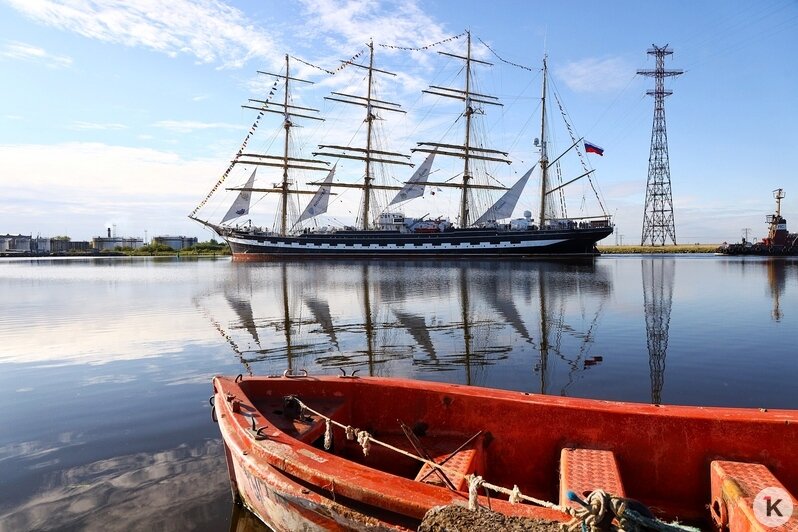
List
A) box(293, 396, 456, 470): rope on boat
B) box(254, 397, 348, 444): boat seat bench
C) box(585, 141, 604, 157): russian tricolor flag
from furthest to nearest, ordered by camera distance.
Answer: box(585, 141, 604, 157): russian tricolor flag < box(254, 397, 348, 444): boat seat bench < box(293, 396, 456, 470): rope on boat

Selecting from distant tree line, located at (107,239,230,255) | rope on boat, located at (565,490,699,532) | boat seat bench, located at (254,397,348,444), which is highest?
distant tree line, located at (107,239,230,255)

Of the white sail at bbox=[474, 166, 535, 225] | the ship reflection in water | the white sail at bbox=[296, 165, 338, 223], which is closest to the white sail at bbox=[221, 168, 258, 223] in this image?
the white sail at bbox=[296, 165, 338, 223]

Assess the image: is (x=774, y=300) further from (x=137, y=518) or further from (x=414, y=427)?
(x=137, y=518)

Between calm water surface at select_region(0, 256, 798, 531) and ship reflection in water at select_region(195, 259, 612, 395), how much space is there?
0.10 meters

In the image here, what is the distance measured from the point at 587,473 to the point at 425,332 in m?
12.5

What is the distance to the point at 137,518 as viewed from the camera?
548cm

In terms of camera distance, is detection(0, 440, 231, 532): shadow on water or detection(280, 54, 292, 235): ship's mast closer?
detection(0, 440, 231, 532): shadow on water

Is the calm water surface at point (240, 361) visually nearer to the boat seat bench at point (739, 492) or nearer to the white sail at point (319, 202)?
the boat seat bench at point (739, 492)

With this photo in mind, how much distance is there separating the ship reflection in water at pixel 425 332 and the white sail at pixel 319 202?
5632 centimetres

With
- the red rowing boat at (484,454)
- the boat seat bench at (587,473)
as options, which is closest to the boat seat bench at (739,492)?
the red rowing boat at (484,454)

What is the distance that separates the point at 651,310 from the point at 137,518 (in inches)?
836

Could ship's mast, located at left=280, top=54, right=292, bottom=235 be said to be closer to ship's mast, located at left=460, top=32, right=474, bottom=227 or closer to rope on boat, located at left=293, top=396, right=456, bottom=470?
ship's mast, located at left=460, top=32, right=474, bottom=227

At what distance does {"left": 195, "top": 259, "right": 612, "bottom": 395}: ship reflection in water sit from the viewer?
40.1ft

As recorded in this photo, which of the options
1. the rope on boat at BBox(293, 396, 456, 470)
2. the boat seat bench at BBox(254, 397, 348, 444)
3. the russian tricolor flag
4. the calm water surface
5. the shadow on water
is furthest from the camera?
the russian tricolor flag
